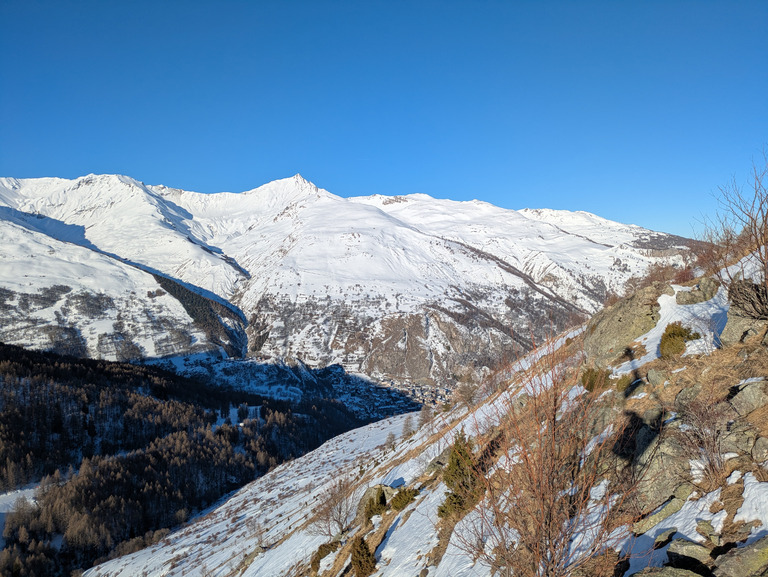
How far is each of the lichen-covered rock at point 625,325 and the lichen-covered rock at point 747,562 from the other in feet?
41.4

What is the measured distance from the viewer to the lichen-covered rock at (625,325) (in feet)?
62.2

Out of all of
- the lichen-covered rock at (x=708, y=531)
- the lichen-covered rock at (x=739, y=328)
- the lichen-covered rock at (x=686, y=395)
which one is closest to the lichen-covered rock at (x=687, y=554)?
the lichen-covered rock at (x=708, y=531)

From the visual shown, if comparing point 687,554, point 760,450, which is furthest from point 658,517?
point 760,450

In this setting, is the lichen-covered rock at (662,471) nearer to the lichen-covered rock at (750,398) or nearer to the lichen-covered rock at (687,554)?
the lichen-covered rock at (687,554)

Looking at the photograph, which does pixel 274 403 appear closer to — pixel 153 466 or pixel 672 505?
pixel 153 466

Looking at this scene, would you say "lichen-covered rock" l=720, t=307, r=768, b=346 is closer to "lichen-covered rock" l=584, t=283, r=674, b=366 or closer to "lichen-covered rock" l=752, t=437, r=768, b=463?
"lichen-covered rock" l=752, t=437, r=768, b=463

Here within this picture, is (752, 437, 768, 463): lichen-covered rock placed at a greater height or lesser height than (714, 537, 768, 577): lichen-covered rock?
greater

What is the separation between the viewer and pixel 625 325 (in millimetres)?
19625

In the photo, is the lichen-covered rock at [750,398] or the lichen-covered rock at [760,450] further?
the lichen-covered rock at [750,398]

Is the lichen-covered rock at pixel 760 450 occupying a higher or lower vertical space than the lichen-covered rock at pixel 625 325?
lower

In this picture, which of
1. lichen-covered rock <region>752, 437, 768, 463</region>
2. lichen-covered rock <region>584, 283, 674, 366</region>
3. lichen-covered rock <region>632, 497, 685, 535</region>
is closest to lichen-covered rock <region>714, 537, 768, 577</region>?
lichen-covered rock <region>632, 497, 685, 535</region>

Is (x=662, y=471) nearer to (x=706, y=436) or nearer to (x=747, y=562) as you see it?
(x=706, y=436)

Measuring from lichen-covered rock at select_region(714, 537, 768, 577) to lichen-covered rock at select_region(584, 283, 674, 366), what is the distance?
41.4 feet

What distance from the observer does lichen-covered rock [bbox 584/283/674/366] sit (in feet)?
62.2
